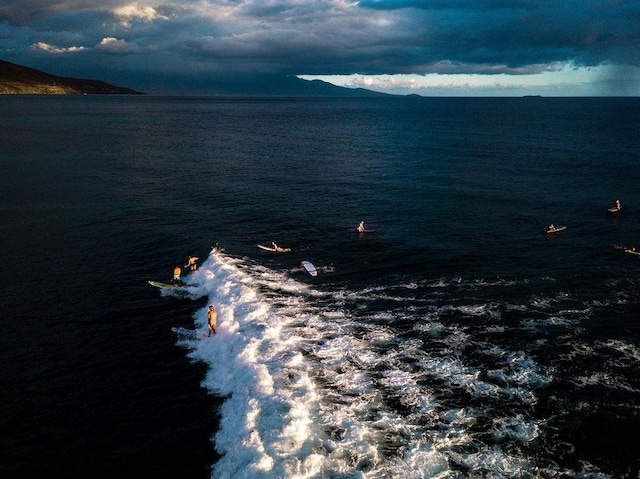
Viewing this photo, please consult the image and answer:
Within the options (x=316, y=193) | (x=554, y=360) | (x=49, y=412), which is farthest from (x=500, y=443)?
(x=316, y=193)

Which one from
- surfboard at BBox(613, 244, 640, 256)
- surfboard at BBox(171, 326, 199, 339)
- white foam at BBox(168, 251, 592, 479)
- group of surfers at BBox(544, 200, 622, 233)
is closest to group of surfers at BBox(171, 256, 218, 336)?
white foam at BBox(168, 251, 592, 479)

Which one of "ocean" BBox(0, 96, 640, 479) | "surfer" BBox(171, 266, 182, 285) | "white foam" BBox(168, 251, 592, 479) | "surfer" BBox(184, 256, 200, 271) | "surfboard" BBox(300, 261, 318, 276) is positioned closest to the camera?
"white foam" BBox(168, 251, 592, 479)

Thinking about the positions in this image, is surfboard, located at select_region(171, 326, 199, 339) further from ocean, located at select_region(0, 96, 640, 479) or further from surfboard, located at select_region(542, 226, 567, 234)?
surfboard, located at select_region(542, 226, 567, 234)

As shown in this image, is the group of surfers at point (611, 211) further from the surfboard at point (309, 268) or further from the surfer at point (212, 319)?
the surfer at point (212, 319)

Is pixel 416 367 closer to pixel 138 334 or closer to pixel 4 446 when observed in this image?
pixel 138 334

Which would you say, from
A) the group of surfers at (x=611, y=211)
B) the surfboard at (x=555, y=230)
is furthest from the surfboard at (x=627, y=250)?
the group of surfers at (x=611, y=211)

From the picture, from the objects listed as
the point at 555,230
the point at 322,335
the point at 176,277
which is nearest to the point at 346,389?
the point at 322,335
